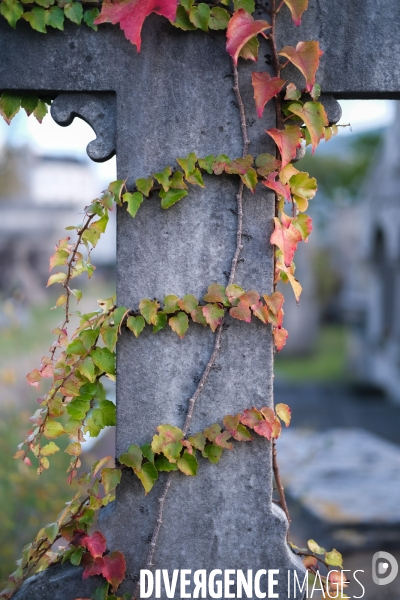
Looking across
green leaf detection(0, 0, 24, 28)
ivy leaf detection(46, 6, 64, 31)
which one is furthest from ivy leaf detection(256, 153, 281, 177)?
green leaf detection(0, 0, 24, 28)

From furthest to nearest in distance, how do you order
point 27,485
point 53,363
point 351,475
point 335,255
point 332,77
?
point 335,255 < point 351,475 < point 27,485 < point 53,363 < point 332,77

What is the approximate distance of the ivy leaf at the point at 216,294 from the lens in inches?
71.3

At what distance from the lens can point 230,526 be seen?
1.87 meters

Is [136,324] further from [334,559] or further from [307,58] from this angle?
[334,559]

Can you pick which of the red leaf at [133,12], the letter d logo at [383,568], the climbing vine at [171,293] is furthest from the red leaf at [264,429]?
the letter d logo at [383,568]

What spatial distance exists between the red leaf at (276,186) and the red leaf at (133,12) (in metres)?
0.50

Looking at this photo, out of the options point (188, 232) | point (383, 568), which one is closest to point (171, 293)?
point (188, 232)

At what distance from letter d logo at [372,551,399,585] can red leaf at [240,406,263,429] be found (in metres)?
1.99

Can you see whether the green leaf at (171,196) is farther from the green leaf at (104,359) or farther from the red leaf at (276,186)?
the green leaf at (104,359)

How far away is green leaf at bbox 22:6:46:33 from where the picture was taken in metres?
1.74

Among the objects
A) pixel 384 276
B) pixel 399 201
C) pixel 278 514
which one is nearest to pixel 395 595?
pixel 278 514

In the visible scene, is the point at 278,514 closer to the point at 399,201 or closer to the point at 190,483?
the point at 190,483

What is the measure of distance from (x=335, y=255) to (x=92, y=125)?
1965cm

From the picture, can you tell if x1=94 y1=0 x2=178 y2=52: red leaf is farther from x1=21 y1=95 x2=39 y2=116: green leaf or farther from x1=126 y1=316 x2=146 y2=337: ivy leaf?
x1=126 y1=316 x2=146 y2=337: ivy leaf
